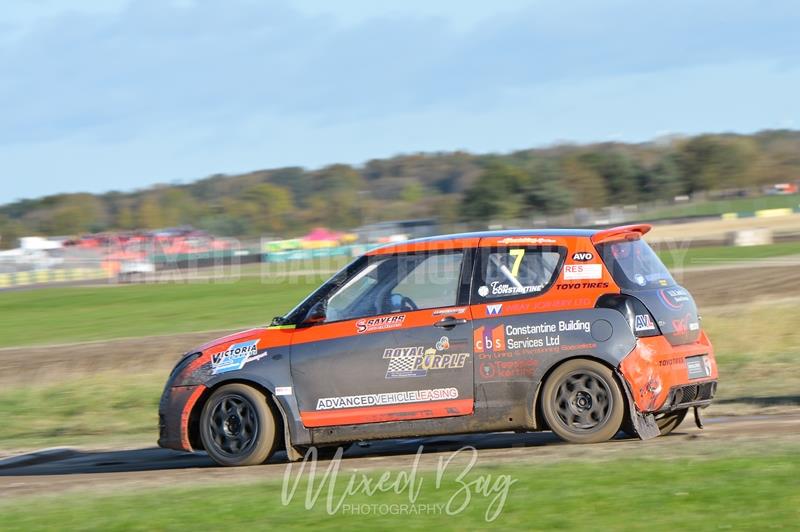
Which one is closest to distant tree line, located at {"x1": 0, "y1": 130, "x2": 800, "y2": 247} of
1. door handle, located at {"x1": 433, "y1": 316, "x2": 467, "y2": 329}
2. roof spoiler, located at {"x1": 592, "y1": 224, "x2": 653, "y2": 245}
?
roof spoiler, located at {"x1": 592, "y1": 224, "x2": 653, "y2": 245}

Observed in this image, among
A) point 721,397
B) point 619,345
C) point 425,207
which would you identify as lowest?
point 721,397

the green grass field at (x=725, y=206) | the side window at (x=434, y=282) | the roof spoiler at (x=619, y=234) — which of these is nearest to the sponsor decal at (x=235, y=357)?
the side window at (x=434, y=282)

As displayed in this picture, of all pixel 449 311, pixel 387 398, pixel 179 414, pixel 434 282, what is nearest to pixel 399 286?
pixel 434 282

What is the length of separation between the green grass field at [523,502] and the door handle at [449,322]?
4.11ft

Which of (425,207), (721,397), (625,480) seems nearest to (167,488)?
(625,480)

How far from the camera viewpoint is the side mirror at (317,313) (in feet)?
28.5

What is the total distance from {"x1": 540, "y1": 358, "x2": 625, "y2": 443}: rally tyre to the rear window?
28.3 inches

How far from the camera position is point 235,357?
876cm

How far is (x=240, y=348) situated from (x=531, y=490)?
3097mm

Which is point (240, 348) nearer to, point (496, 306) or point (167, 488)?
point (167, 488)

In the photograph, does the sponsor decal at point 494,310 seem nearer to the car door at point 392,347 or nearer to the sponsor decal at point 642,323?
the car door at point 392,347

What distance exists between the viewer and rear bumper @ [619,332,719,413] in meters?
8.04

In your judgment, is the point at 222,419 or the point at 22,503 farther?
the point at 222,419

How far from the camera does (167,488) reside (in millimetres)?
7832
